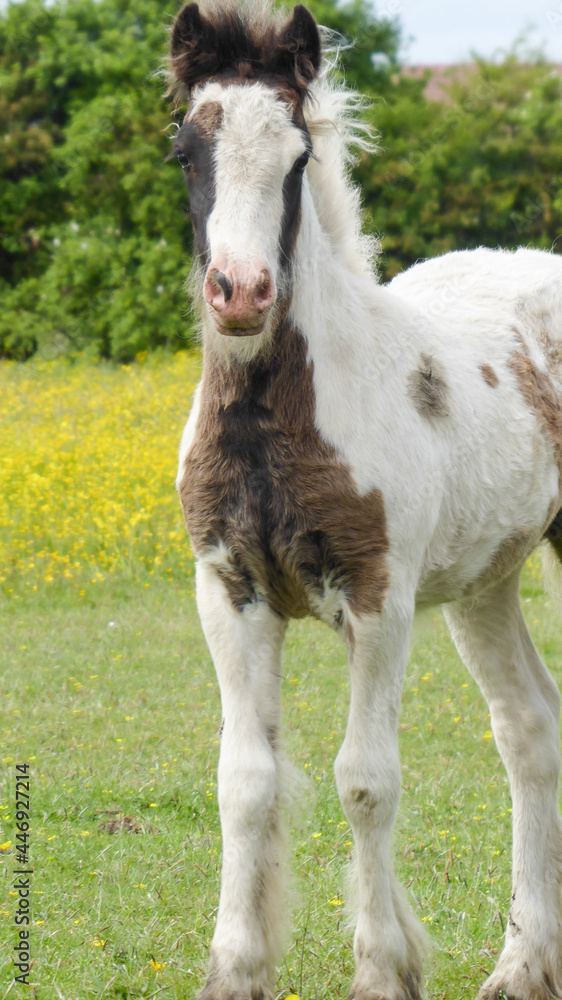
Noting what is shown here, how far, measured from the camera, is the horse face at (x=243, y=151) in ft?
8.37

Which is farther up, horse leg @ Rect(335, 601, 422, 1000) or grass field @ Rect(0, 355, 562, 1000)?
horse leg @ Rect(335, 601, 422, 1000)

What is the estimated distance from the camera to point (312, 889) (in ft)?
13.1

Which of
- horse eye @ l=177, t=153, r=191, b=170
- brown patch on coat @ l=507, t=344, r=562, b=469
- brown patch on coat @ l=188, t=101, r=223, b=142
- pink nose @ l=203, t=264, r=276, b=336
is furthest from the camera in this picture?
brown patch on coat @ l=507, t=344, r=562, b=469

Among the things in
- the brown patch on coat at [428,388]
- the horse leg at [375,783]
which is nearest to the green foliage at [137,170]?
the brown patch on coat at [428,388]

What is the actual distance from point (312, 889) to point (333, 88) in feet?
9.21

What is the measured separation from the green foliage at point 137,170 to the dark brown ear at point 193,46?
55.1 feet

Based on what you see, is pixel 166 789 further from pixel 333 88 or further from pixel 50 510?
pixel 50 510

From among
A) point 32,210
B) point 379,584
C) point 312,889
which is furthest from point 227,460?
point 32,210

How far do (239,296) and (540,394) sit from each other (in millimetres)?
1594

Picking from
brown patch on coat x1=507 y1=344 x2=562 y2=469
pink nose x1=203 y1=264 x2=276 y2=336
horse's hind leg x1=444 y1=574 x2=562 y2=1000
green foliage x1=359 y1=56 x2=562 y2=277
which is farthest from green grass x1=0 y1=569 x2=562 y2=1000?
green foliage x1=359 y1=56 x2=562 y2=277

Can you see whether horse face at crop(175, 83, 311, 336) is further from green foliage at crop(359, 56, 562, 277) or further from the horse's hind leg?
green foliage at crop(359, 56, 562, 277)

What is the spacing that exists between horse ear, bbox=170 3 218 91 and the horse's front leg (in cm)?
134

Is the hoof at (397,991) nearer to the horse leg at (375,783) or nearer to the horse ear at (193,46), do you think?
the horse leg at (375,783)

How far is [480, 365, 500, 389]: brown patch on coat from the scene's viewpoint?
3.56 m
